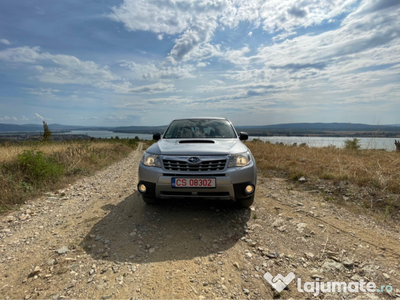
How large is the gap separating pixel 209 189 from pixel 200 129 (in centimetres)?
190

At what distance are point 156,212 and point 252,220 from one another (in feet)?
5.23

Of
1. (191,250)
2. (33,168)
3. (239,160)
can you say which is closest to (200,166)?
(239,160)

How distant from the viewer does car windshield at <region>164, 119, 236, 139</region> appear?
4.38 meters

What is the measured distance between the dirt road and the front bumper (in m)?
0.49

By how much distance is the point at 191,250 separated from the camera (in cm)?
252

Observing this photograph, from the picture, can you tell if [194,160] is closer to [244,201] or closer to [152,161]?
[152,161]

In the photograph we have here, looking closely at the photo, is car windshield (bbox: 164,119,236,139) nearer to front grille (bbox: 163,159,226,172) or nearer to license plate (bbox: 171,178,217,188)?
front grille (bbox: 163,159,226,172)

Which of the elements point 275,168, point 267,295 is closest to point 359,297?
point 267,295

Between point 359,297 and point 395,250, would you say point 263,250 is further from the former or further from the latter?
point 395,250

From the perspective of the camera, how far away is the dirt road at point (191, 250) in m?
1.93

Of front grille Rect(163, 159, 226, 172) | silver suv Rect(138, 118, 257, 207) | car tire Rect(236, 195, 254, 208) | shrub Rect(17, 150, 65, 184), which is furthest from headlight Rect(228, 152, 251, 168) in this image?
shrub Rect(17, 150, 65, 184)

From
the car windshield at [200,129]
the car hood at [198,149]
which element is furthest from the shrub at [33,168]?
the car hood at [198,149]

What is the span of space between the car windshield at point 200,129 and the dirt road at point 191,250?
1421 millimetres

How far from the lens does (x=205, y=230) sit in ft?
9.75
